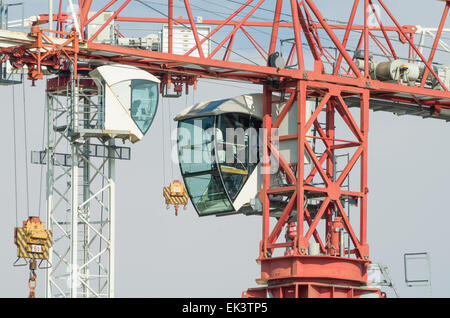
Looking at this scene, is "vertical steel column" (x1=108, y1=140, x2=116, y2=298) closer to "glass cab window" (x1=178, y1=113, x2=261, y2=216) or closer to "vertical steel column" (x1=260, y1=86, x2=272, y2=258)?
"glass cab window" (x1=178, y1=113, x2=261, y2=216)

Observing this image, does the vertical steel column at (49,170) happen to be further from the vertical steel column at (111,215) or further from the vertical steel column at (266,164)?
the vertical steel column at (266,164)

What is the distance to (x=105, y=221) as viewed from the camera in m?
89.0

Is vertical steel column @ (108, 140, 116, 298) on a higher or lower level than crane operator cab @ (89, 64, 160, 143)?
lower

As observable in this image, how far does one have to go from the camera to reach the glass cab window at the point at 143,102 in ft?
274

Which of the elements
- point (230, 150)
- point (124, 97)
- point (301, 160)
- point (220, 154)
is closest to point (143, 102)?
point (124, 97)

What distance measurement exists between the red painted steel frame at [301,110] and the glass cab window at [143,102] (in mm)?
1148

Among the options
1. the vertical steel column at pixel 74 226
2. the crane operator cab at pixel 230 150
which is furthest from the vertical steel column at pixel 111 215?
the crane operator cab at pixel 230 150

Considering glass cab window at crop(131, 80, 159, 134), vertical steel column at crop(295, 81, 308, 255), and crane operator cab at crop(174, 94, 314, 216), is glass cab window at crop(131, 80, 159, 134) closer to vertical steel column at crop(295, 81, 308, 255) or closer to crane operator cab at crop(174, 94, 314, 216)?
crane operator cab at crop(174, 94, 314, 216)

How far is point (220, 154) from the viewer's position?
84.9 m

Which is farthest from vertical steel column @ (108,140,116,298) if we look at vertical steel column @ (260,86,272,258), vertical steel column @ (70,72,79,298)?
vertical steel column @ (260,86,272,258)

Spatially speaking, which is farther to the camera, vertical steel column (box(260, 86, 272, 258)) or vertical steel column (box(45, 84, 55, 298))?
vertical steel column (box(45, 84, 55, 298))

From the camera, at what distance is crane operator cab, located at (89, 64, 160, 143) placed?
3263 inches

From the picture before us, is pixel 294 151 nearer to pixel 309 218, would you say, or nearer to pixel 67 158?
pixel 309 218
